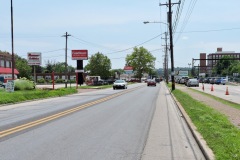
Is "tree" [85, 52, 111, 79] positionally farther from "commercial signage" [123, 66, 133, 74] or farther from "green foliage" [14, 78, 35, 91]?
"green foliage" [14, 78, 35, 91]

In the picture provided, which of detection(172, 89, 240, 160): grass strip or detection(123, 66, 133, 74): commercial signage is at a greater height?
detection(123, 66, 133, 74): commercial signage

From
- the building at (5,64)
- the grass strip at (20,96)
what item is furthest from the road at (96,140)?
the building at (5,64)

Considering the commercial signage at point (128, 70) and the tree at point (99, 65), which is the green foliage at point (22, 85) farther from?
the commercial signage at point (128, 70)

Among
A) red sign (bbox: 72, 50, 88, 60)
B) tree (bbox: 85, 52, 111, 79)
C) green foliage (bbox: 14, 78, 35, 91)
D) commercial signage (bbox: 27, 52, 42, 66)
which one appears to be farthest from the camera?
tree (bbox: 85, 52, 111, 79)

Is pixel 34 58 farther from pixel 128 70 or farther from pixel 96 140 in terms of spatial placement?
pixel 128 70

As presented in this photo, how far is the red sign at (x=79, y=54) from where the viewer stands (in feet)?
240

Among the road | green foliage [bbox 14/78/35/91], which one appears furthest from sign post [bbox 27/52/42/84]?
the road

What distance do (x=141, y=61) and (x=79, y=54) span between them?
317 feet

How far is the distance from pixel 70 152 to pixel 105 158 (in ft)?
3.09

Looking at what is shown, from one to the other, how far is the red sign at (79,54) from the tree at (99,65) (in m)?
50.3

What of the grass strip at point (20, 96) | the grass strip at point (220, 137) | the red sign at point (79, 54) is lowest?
the grass strip at point (20, 96)

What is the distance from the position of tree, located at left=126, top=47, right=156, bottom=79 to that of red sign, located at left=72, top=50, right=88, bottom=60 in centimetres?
9363

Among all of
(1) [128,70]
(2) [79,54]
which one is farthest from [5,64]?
(1) [128,70]

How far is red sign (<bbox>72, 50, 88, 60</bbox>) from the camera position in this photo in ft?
240
